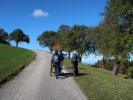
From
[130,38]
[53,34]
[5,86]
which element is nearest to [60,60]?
[5,86]

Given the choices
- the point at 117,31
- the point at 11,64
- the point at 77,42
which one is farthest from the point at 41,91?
the point at 77,42

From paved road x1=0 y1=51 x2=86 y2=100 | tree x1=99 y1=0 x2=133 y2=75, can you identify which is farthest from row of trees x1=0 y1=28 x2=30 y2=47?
paved road x1=0 y1=51 x2=86 y2=100

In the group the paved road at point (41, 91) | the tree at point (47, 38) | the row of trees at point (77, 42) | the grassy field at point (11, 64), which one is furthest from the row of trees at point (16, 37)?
the paved road at point (41, 91)

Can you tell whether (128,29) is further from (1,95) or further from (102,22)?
(1,95)

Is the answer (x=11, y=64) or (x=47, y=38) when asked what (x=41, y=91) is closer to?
(x=11, y=64)

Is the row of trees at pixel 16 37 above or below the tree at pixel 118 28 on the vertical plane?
above

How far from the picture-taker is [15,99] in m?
14.7

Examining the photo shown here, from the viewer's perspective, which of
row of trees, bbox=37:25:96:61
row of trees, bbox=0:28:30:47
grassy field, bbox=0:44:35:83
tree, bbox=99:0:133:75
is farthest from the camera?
row of trees, bbox=0:28:30:47

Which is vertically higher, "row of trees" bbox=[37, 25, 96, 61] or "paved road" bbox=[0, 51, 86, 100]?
"row of trees" bbox=[37, 25, 96, 61]

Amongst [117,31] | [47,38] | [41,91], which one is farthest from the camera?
[47,38]

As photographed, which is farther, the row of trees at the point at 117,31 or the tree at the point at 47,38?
the tree at the point at 47,38

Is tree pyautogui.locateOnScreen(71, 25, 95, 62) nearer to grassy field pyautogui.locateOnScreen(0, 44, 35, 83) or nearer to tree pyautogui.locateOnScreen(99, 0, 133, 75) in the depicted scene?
grassy field pyautogui.locateOnScreen(0, 44, 35, 83)

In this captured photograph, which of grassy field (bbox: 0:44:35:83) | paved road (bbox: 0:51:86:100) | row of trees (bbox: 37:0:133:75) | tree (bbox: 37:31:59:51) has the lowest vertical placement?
paved road (bbox: 0:51:86:100)

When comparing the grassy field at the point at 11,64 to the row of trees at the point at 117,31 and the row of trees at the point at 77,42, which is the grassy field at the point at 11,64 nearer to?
the row of trees at the point at 117,31
